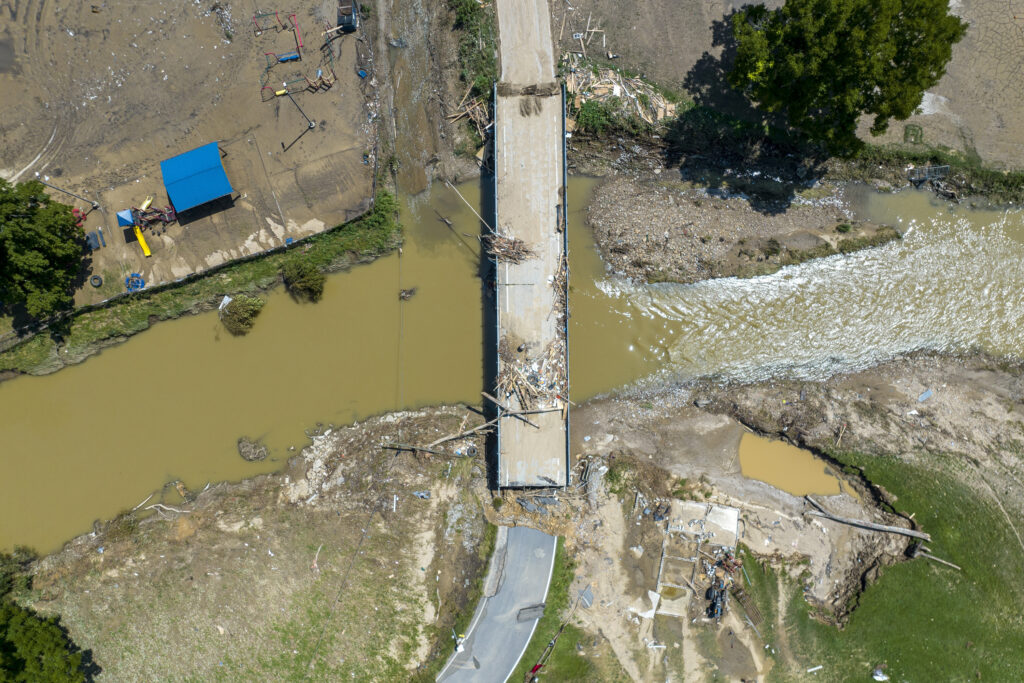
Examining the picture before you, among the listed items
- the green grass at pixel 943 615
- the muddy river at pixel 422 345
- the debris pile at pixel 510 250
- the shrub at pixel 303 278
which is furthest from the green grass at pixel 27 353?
the green grass at pixel 943 615

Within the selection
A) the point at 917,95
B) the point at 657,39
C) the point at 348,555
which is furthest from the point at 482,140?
the point at 348,555

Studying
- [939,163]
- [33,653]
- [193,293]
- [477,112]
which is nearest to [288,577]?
[33,653]

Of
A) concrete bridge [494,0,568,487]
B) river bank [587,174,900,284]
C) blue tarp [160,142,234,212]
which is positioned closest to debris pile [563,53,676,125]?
concrete bridge [494,0,568,487]

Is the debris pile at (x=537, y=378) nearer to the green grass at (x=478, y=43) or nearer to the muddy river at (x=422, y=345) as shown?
the muddy river at (x=422, y=345)

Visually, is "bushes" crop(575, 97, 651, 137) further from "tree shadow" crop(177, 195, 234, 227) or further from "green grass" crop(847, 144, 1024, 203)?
"tree shadow" crop(177, 195, 234, 227)

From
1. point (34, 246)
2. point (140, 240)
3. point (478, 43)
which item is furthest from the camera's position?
point (140, 240)

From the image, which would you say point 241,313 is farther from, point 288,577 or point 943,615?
point 943,615
